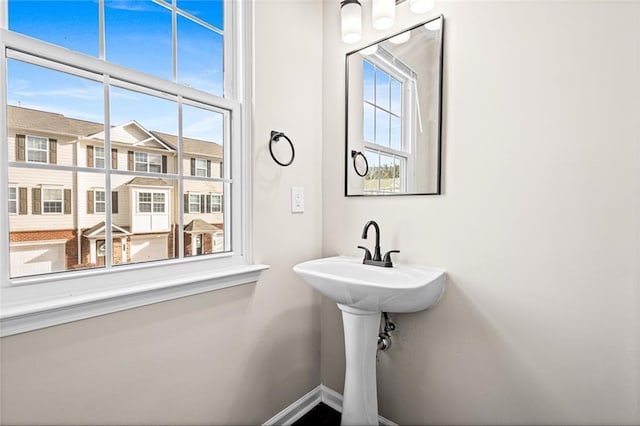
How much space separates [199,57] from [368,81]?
0.79 metres

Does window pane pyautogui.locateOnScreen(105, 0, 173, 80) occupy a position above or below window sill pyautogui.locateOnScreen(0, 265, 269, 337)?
above

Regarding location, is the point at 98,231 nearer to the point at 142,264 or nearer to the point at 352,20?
the point at 142,264

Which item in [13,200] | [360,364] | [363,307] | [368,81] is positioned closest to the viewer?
[13,200]

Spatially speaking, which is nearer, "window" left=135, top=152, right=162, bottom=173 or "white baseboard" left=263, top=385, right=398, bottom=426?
"window" left=135, top=152, right=162, bottom=173

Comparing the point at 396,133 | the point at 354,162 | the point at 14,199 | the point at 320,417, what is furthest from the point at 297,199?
the point at 320,417

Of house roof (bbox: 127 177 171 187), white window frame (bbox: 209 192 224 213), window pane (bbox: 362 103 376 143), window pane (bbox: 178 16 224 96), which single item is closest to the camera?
house roof (bbox: 127 177 171 187)

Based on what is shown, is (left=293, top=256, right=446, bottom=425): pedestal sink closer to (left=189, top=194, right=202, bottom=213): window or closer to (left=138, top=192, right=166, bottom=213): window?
(left=189, top=194, right=202, bottom=213): window

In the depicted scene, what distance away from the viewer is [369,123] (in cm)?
157

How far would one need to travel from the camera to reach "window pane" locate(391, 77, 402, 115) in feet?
4.80

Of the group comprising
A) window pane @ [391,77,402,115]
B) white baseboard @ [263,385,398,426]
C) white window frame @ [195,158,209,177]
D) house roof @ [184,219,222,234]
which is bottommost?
white baseboard @ [263,385,398,426]

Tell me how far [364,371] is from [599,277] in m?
0.93

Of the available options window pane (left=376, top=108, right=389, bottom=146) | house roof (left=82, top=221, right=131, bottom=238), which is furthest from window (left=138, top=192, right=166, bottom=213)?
window pane (left=376, top=108, right=389, bottom=146)

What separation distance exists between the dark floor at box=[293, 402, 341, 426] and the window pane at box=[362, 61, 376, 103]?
166 centimetres

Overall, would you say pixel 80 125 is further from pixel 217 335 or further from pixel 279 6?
pixel 279 6
